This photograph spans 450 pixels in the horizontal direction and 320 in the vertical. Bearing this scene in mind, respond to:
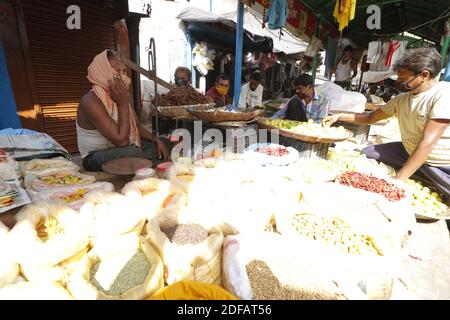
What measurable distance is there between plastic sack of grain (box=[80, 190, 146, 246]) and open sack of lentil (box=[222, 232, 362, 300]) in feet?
1.94

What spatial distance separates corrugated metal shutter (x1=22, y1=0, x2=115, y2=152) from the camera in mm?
4066

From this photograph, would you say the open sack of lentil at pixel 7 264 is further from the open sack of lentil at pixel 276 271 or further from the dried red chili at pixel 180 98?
the dried red chili at pixel 180 98

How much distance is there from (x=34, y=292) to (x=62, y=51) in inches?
184

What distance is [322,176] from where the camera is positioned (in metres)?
2.54

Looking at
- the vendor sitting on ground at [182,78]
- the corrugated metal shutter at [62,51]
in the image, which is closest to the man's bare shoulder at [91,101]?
the corrugated metal shutter at [62,51]

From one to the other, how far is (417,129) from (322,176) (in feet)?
4.22

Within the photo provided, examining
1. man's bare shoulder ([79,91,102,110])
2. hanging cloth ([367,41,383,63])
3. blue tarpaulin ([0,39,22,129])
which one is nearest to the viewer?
man's bare shoulder ([79,91,102,110])

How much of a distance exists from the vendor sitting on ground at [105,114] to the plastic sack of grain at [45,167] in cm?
22

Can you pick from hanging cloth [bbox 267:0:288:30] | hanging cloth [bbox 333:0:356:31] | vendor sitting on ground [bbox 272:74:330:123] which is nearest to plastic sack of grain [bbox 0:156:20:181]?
vendor sitting on ground [bbox 272:74:330:123]

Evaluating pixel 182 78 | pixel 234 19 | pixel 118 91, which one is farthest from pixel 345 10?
pixel 118 91

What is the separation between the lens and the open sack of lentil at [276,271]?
1334 millimetres

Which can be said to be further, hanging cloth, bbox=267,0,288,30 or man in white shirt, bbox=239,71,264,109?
man in white shirt, bbox=239,71,264,109

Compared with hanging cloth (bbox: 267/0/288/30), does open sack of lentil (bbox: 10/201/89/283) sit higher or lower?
lower

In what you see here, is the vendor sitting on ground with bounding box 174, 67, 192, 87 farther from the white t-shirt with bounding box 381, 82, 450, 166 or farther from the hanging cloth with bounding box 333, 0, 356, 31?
the white t-shirt with bounding box 381, 82, 450, 166
